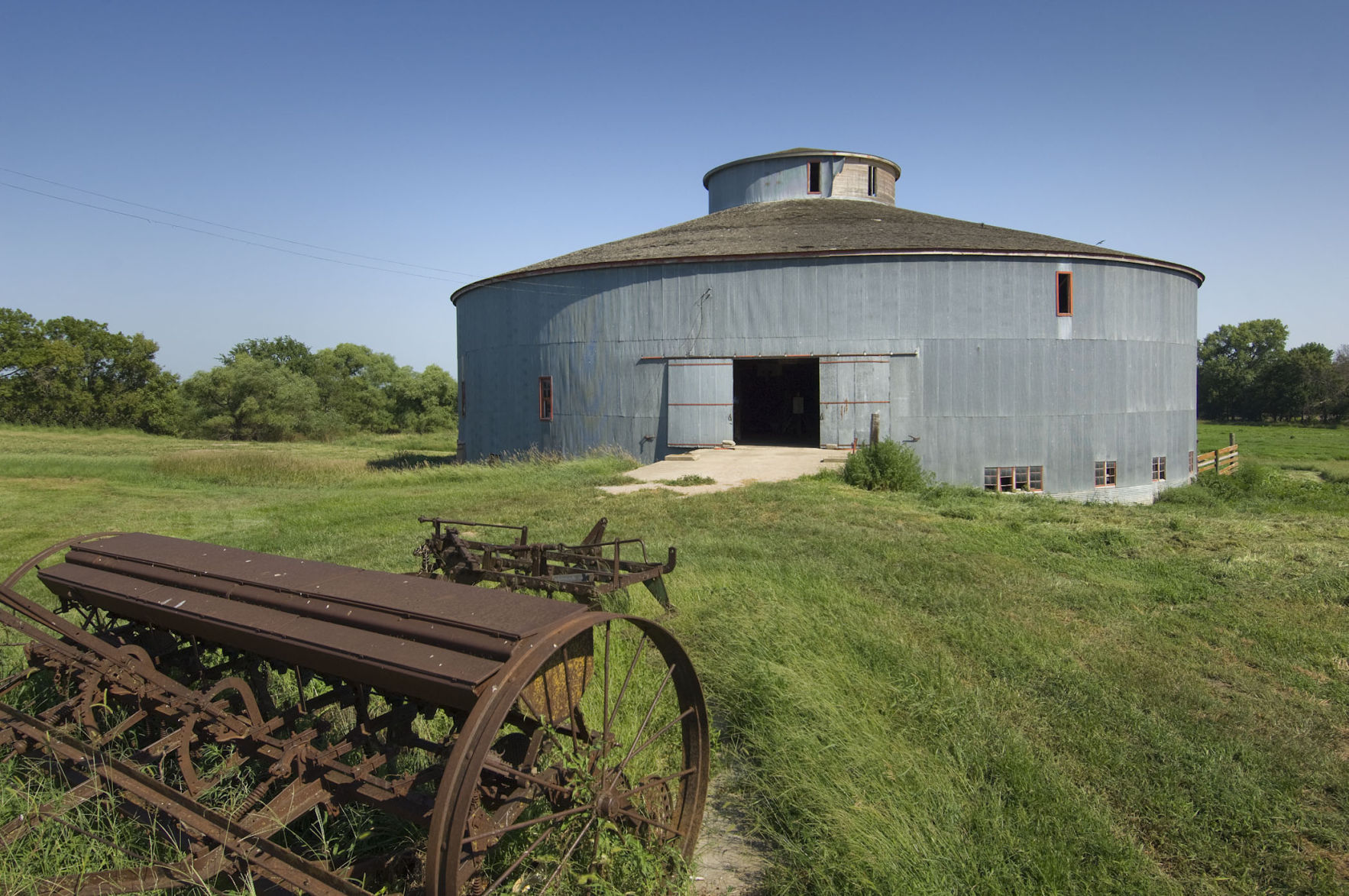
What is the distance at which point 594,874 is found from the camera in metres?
3.32

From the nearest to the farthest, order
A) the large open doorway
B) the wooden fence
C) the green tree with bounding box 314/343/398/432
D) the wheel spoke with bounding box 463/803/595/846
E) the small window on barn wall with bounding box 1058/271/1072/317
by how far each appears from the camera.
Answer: the wheel spoke with bounding box 463/803/595/846, the small window on barn wall with bounding box 1058/271/1072/317, the wooden fence, the large open doorway, the green tree with bounding box 314/343/398/432

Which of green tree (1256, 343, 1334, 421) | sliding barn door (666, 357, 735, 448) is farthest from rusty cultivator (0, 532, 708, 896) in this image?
green tree (1256, 343, 1334, 421)

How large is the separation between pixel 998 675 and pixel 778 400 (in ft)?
79.8

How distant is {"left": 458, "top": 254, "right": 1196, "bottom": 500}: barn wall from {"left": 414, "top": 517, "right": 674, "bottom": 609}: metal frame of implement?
1541 centimetres

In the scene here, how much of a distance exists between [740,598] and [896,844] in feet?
11.4

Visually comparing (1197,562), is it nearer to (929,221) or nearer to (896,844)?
(896,844)

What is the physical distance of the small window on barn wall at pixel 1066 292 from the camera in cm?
2062

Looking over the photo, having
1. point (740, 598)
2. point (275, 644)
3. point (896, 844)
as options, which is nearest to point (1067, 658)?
point (740, 598)

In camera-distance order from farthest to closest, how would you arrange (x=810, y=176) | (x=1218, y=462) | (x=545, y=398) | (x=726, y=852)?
(x=810, y=176) → (x=1218, y=462) → (x=545, y=398) → (x=726, y=852)

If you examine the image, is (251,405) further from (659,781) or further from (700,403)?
(659,781)

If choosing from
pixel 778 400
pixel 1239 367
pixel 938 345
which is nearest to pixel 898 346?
pixel 938 345

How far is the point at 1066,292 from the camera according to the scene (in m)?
20.7

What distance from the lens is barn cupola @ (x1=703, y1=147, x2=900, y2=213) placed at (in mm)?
28172

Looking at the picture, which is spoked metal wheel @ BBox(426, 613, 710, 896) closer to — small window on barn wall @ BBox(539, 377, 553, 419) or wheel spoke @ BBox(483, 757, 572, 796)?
wheel spoke @ BBox(483, 757, 572, 796)
